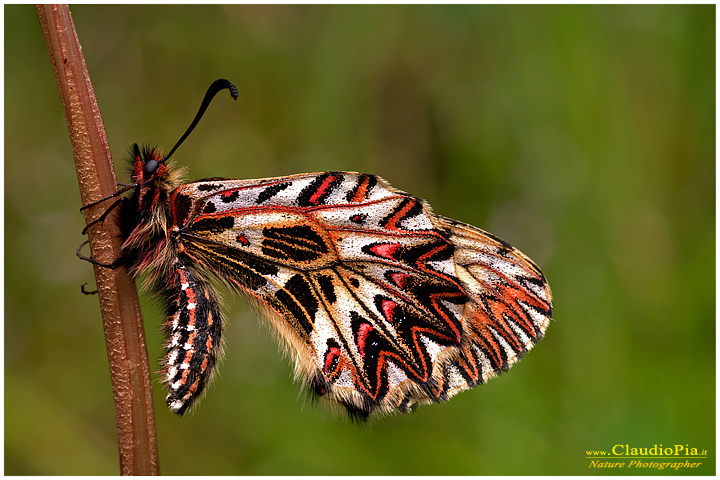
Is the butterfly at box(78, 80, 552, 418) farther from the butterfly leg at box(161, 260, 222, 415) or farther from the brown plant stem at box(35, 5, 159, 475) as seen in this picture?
the brown plant stem at box(35, 5, 159, 475)

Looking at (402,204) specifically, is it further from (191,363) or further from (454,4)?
(454,4)

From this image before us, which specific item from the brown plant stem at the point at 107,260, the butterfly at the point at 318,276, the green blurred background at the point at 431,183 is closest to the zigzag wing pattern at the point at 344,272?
the butterfly at the point at 318,276

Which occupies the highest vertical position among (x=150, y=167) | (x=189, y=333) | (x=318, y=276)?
(x=150, y=167)

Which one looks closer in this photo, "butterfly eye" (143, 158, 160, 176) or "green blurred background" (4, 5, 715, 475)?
"butterfly eye" (143, 158, 160, 176)

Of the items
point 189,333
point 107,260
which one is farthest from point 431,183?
point 107,260

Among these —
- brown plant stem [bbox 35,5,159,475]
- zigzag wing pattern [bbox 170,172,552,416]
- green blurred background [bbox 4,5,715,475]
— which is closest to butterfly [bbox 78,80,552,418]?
zigzag wing pattern [bbox 170,172,552,416]

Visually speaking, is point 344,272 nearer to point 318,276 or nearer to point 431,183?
point 318,276

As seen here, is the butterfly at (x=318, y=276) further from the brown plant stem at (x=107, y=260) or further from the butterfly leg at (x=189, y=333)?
the brown plant stem at (x=107, y=260)
